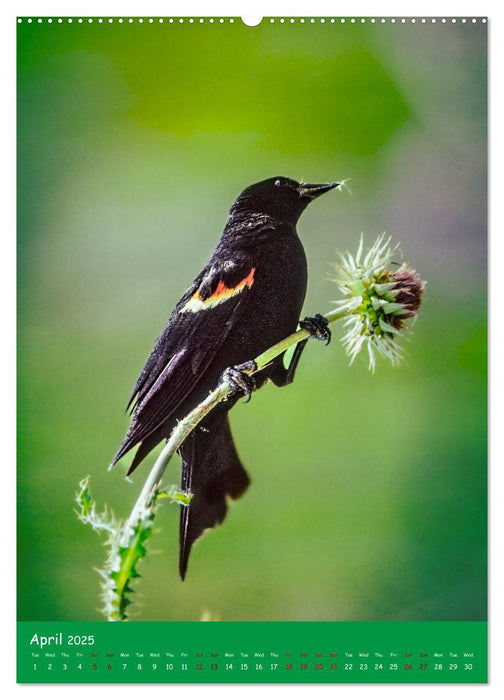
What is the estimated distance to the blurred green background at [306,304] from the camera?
160 cm

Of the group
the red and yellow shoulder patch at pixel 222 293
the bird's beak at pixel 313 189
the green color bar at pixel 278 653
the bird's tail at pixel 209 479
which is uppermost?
the bird's beak at pixel 313 189

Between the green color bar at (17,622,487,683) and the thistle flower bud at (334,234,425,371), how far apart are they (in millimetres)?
635

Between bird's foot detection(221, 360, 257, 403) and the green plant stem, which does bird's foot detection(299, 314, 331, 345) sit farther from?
bird's foot detection(221, 360, 257, 403)

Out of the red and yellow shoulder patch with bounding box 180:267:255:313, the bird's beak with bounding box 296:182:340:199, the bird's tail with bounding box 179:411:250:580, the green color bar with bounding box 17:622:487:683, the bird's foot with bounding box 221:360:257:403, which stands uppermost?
the bird's beak with bounding box 296:182:340:199

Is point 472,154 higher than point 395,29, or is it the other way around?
point 395,29

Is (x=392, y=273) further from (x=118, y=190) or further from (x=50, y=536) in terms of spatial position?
(x=50, y=536)

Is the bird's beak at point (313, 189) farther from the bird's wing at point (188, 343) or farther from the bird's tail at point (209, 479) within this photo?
the bird's tail at point (209, 479)

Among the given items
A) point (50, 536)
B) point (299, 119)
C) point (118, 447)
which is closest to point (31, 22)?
point (299, 119)

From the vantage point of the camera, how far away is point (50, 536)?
1638 mm

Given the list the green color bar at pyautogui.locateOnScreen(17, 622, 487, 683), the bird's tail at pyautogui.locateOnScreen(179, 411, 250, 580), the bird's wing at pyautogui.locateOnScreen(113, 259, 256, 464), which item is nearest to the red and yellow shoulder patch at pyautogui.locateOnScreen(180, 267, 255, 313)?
the bird's wing at pyautogui.locateOnScreen(113, 259, 256, 464)

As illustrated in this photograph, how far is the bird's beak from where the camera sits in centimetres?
162

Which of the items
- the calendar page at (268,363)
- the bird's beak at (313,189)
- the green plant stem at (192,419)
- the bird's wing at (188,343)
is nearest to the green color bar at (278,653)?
the calendar page at (268,363)

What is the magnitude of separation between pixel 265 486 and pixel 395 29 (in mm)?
1127

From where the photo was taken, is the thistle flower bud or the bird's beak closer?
the thistle flower bud
